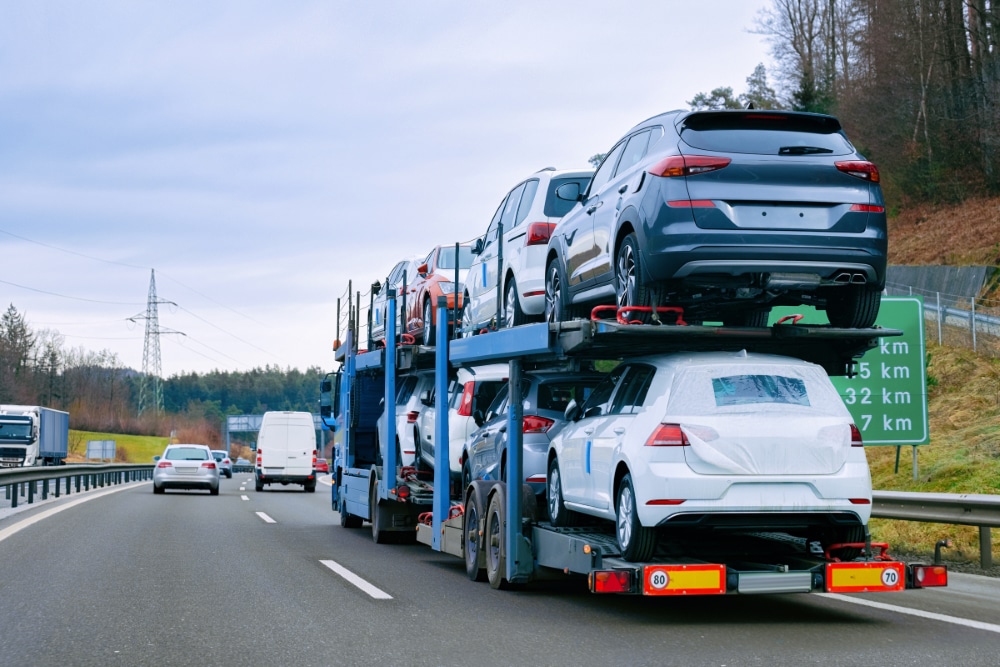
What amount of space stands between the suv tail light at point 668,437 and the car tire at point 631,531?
13.4 inches

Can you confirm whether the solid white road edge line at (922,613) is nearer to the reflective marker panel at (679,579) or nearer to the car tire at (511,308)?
the reflective marker panel at (679,579)

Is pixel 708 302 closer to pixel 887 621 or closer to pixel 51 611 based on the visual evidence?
pixel 887 621

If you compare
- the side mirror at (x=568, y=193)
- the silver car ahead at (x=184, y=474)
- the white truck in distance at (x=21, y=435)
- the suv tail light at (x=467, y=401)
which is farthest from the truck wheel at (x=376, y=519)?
the white truck in distance at (x=21, y=435)

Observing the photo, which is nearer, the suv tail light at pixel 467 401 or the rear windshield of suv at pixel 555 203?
the rear windshield of suv at pixel 555 203

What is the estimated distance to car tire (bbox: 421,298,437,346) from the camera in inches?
598

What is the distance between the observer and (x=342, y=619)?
862 cm

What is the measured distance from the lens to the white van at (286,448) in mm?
37219

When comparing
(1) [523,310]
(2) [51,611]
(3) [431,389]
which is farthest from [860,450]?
(3) [431,389]

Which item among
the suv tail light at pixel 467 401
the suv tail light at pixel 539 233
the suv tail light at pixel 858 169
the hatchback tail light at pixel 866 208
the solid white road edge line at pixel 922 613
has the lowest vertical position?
the solid white road edge line at pixel 922 613

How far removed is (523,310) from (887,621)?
16.1 feet

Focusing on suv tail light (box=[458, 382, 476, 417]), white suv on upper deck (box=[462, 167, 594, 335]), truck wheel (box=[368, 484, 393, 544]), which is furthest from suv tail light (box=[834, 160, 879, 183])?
truck wheel (box=[368, 484, 393, 544])

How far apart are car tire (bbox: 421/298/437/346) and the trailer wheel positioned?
15.2 feet

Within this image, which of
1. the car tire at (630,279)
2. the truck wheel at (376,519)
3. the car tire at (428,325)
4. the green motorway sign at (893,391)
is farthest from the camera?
the truck wheel at (376,519)

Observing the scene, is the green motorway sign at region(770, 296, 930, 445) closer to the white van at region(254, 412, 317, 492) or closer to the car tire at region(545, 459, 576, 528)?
the car tire at region(545, 459, 576, 528)
